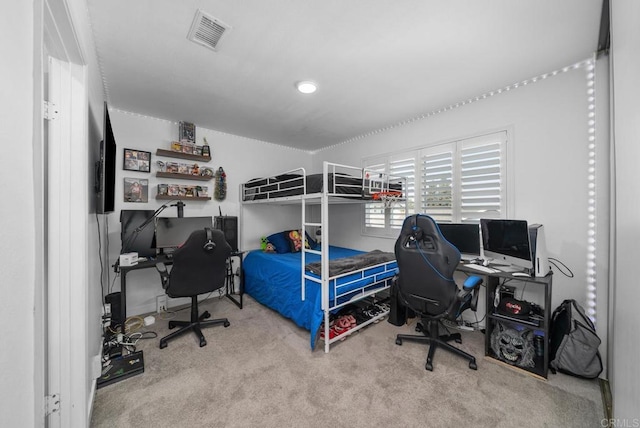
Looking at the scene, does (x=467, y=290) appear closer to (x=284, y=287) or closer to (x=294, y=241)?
(x=284, y=287)

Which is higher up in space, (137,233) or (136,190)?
(136,190)

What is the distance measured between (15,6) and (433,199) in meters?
3.40

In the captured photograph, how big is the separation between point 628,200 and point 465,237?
179cm

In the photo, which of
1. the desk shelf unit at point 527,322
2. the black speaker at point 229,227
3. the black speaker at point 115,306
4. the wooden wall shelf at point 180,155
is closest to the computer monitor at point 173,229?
the black speaker at point 229,227

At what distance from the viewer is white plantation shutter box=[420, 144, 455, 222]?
2988 mm

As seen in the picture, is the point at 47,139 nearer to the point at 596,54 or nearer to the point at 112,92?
the point at 112,92

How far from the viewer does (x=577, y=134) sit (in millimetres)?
2158

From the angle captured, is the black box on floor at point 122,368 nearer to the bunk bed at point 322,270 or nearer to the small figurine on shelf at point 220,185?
the bunk bed at point 322,270

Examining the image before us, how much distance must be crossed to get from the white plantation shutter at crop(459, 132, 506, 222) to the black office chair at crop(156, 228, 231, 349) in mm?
2748

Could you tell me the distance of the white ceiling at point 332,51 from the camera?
Answer: 61.7 inches

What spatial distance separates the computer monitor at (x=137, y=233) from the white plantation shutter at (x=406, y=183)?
124 inches

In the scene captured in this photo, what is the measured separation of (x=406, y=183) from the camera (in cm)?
342

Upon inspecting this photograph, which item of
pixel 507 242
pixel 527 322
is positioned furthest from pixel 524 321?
pixel 507 242

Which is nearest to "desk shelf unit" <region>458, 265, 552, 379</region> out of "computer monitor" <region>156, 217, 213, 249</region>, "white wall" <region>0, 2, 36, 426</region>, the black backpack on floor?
the black backpack on floor
